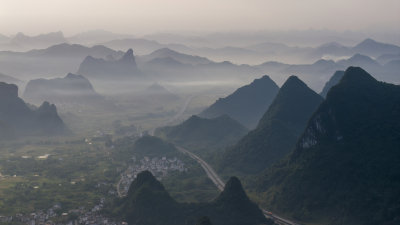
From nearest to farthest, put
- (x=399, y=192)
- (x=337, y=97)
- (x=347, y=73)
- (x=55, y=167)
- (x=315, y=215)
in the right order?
1. (x=399, y=192)
2. (x=315, y=215)
3. (x=337, y=97)
4. (x=347, y=73)
5. (x=55, y=167)

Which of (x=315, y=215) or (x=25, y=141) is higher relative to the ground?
(x=315, y=215)

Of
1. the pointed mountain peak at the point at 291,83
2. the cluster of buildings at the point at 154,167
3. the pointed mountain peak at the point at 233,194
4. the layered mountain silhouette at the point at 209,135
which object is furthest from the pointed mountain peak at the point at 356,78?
the layered mountain silhouette at the point at 209,135

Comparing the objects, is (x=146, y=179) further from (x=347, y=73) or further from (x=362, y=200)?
(x=347, y=73)

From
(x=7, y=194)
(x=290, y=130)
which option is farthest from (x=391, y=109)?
(x=7, y=194)

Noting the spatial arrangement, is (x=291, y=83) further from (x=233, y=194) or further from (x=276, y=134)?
(x=233, y=194)

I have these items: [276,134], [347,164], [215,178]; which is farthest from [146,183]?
[276,134]

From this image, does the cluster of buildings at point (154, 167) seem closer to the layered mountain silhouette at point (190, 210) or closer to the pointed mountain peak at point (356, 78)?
the layered mountain silhouette at point (190, 210)
